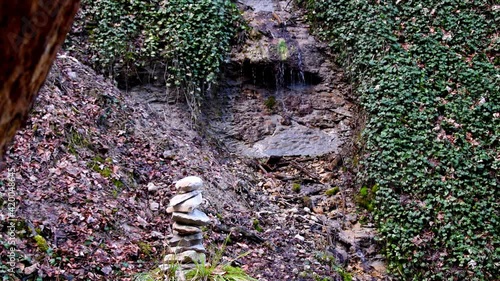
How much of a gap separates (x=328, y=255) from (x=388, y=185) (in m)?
1.55

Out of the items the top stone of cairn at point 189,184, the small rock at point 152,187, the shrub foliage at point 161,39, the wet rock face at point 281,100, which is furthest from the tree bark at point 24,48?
the wet rock face at point 281,100

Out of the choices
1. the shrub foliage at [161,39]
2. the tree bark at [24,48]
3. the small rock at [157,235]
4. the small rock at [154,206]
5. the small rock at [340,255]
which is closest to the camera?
the tree bark at [24,48]

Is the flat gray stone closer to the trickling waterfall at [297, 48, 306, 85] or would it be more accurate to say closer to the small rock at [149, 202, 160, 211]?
the small rock at [149, 202, 160, 211]

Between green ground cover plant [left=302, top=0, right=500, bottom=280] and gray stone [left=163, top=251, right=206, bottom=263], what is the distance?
325 cm

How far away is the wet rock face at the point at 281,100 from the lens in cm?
827

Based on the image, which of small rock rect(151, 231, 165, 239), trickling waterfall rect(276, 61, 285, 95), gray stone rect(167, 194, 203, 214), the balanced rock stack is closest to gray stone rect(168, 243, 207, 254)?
the balanced rock stack

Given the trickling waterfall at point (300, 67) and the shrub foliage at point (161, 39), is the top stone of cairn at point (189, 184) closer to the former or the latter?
the shrub foliage at point (161, 39)

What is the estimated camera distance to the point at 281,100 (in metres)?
8.71

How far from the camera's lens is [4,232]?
11.7ft

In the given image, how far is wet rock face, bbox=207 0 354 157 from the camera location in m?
8.27

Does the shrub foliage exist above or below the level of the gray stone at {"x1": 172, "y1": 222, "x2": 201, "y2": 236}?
above

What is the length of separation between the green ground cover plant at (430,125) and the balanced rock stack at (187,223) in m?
3.24

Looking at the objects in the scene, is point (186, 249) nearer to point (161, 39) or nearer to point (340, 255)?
point (340, 255)

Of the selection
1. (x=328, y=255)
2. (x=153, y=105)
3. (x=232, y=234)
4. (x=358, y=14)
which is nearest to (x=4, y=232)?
(x=232, y=234)
